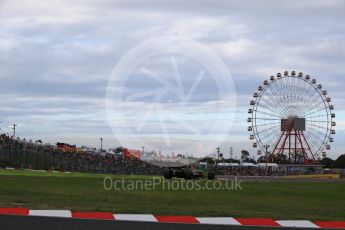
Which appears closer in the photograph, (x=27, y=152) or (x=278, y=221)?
(x=278, y=221)

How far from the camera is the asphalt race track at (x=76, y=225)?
8312mm

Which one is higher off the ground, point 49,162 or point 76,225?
point 49,162

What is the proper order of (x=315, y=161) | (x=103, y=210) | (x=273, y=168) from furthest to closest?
(x=273, y=168) < (x=315, y=161) < (x=103, y=210)

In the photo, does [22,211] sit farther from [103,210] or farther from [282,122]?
[282,122]

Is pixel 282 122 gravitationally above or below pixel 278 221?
above

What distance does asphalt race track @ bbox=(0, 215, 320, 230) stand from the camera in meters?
8.31

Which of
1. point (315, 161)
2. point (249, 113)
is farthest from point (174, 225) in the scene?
point (315, 161)

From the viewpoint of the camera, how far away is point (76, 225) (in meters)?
8.54

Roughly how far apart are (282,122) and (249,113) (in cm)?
473

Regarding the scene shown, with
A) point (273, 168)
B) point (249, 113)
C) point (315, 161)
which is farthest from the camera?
point (273, 168)

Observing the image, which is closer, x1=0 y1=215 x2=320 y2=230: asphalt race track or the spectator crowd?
x1=0 y1=215 x2=320 y2=230: asphalt race track

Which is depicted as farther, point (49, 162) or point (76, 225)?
point (49, 162)

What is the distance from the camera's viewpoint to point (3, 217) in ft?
29.8

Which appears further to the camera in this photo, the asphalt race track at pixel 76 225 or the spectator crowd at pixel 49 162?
the spectator crowd at pixel 49 162
